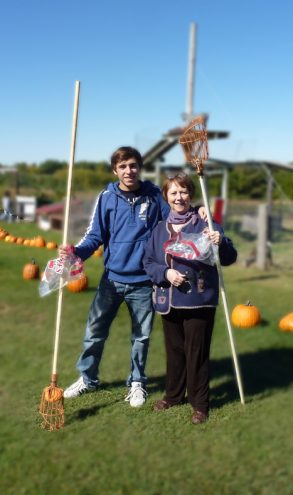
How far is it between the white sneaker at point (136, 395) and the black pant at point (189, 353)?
20 cm

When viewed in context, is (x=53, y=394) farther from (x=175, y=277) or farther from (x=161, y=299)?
(x=175, y=277)

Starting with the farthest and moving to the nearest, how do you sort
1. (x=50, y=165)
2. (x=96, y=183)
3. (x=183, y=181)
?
(x=50, y=165)
(x=96, y=183)
(x=183, y=181)

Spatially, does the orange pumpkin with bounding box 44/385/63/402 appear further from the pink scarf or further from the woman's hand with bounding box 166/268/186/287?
the pink scarf

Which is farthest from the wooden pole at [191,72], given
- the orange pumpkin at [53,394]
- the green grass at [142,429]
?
the orange pumpkin at [53,394]

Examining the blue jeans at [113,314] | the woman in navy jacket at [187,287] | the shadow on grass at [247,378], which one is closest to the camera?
the woman in navy jacket at [187,287]

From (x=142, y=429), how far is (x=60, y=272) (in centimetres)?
125

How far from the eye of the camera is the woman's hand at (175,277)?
3559 millimetres

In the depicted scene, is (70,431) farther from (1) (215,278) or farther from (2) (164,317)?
(1) (215,278)

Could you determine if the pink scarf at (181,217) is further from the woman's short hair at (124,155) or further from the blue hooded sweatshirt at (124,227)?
the woman's short hair at (124,155)

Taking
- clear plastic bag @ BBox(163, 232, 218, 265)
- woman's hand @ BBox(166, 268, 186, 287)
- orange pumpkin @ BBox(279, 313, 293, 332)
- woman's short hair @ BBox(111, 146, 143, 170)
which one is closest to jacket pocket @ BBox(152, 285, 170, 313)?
woman's hand @ BBox(166, 268, 186, 287)

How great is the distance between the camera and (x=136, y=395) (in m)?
4.16

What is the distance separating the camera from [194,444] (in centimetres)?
356

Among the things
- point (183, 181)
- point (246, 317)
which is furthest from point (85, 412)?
point (246, 317)

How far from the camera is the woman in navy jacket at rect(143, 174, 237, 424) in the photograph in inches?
144
